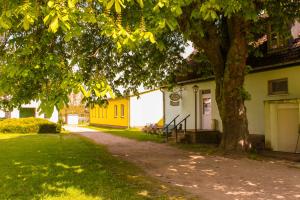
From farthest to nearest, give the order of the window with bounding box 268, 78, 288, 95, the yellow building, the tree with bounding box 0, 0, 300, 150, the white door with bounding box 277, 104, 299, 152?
the yellow building < the window with bounding box 268, 78, 288, 95 < the white door with bounding box 277, 104, 299, 152 < the tree with bounding box 0, 0, 300, 150

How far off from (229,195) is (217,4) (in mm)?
4102

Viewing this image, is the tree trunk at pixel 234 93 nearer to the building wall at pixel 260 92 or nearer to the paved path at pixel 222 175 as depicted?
the paved path at pixel 222 175

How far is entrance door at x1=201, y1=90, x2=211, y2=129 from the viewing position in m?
24.7

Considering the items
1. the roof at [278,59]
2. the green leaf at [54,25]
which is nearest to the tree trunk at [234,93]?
the roof at [278,59]

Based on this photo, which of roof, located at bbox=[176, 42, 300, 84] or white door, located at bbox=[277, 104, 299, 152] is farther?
white door, located at bbox=[277, 104, 299, 152]

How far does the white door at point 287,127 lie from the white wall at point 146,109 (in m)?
21.3

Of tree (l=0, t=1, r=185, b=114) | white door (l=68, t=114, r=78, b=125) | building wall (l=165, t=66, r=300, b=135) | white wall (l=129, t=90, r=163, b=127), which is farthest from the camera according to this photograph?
white door (l=68, t=114, r=78, b=125)

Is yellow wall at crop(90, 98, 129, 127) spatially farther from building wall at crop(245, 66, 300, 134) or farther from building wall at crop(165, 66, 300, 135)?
building wall at crop(245, 66, 300, 134)

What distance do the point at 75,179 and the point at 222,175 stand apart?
160 inches

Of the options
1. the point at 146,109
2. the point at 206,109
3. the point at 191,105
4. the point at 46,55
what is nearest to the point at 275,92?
the point at 206,109

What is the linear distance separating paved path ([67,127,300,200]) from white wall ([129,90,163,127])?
22.2 m

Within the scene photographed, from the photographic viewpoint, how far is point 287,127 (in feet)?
61.9

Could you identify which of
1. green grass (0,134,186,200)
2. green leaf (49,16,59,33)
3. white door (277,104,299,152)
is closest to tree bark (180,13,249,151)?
white door (277,104,299,152)

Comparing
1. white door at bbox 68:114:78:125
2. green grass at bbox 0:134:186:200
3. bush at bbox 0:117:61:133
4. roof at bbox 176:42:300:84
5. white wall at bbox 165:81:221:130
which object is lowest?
green grass at bbox 0:134:186:200
